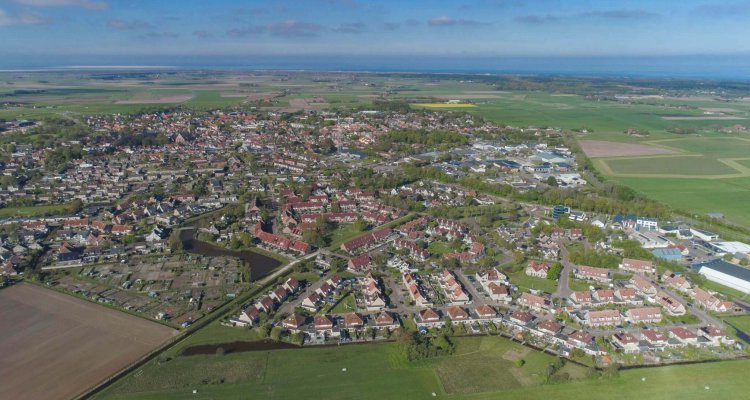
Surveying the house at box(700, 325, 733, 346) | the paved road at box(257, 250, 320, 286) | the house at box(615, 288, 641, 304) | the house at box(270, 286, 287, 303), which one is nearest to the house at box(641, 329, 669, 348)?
the house at box(700, 325, 733, 346)

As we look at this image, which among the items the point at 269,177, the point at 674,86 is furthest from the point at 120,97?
the point at 674,86

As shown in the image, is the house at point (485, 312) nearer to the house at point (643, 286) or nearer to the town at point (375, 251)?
the town at point (375, 251)

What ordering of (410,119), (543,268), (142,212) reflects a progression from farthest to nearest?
1. (410,119)
2. (142,212)
3. (543,268)

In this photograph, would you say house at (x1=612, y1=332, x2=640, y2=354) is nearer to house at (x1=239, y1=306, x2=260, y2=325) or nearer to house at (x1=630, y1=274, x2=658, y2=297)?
house at (x1=630, y1=274, x2=658, y2=297)

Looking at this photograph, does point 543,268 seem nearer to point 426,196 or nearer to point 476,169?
point 426,196

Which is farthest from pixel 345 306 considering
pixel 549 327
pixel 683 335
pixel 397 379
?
pixel 683 335
